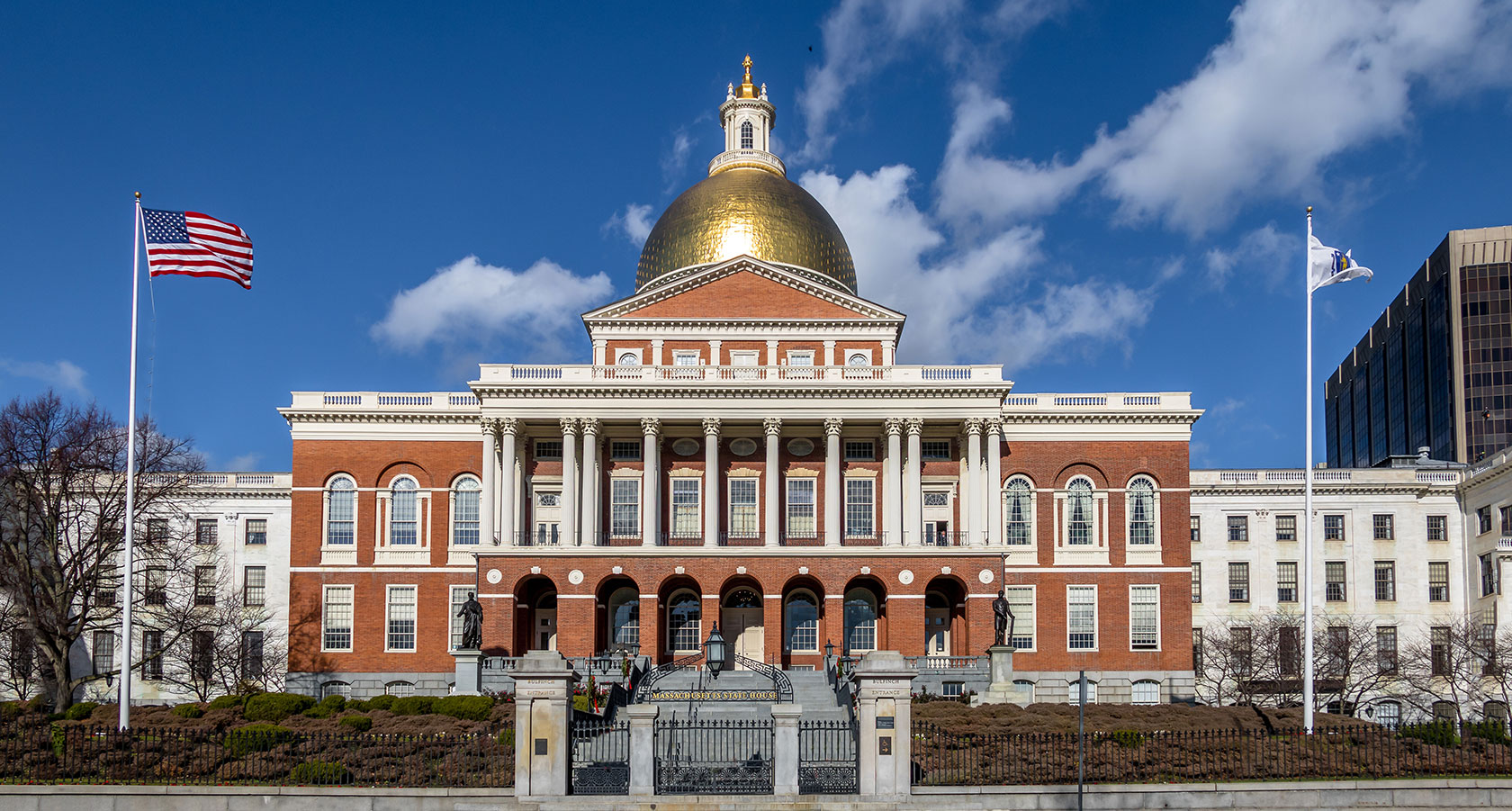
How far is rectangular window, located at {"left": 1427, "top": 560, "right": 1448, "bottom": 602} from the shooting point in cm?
6600

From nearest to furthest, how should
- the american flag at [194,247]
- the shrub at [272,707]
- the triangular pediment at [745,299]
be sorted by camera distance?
the american flag at [194,247], the shrub at [272,707], the triangular pediment at [745,299]

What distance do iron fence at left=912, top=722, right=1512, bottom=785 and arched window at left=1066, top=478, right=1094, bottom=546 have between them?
29990 millimetres

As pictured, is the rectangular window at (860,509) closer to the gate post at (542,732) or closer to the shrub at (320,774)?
the gate post at (542,732)

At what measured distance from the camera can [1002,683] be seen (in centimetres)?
4806

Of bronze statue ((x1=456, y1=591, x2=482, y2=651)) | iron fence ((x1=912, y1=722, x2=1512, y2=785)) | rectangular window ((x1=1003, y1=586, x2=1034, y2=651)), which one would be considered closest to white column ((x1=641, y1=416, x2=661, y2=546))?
bronze statue ((x1=456, y1=591, x2=482, y2=651))

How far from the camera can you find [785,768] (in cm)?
2612

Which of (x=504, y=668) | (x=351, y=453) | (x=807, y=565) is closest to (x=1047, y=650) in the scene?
(x=807, y=565)

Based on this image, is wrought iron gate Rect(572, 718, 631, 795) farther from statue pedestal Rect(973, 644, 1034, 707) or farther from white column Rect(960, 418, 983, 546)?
white column Rect(960, 418, 983, 546)

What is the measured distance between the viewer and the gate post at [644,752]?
2616 centimetres

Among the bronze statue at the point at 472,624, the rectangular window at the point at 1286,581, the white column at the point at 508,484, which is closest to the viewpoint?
the bronze statue at the point at 472,624

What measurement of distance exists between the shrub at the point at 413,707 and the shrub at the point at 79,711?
8738mm

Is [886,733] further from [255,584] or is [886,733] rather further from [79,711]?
[255,584]

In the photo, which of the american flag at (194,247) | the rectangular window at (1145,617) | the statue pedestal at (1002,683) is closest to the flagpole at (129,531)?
the american flag at (194,247)

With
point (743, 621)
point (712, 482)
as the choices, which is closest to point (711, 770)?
point (712, 482)
